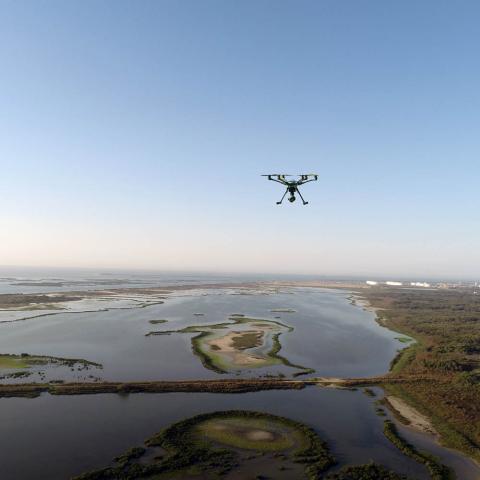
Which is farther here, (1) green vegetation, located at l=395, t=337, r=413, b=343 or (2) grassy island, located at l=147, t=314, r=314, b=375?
(1) green vegetation, located at l=395, t=337, r=413, b=343

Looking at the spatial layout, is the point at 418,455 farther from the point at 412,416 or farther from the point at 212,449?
the point at 212,449

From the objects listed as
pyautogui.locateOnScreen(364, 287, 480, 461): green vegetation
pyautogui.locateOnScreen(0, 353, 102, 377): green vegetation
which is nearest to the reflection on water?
pyautogui.locateOnScreen(364, 287, 480, 461): green vegetation

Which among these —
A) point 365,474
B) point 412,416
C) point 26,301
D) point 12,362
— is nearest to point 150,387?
point 12,362

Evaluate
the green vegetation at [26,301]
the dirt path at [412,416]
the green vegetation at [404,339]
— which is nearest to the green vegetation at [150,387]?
the dirt path at [412,416]

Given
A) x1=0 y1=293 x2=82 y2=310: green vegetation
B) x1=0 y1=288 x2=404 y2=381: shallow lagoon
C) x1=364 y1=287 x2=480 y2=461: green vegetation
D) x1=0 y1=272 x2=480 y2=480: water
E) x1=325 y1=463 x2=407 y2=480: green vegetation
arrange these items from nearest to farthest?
x1=325 y1=463 x2=407 y2=480: green vegetation < x1=0 y1=272 x2=480 y2=480: water < x1=364 y1=287 x2=480 y2=461: green vegetation < x1=0 y1=288 x2=404 y2=381: shallow lagoon < x1=0 y1=293 x2=82 y2=310: green vegetation

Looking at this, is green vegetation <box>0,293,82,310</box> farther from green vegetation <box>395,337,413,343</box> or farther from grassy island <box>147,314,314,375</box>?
green vegetation <box>395,337,413,343</box>

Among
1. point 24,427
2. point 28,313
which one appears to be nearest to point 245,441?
point 24,427

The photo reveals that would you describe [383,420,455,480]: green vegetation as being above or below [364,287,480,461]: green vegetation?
below
